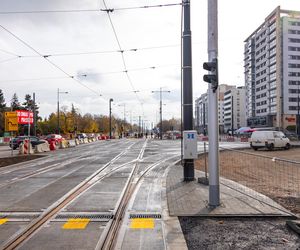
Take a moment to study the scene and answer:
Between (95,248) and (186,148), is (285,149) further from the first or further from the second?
(95,248)

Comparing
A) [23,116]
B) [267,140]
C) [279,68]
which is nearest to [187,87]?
[267,140]

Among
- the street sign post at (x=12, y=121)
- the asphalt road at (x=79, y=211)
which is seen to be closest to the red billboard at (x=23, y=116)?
the street sign post at (x=12, y=121)

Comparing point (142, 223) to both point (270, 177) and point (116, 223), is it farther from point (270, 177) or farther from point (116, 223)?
point (270, 177)

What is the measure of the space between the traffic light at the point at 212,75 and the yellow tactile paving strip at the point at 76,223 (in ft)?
13.3

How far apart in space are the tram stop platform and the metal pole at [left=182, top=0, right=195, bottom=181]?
1.13 m

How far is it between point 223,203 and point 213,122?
1.86 meters

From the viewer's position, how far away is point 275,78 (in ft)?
364

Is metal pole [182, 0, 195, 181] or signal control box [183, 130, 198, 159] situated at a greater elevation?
metal pole [182, 0, 195, 181]

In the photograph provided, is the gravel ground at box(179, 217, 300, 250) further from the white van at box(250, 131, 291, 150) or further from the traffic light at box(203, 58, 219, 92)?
the white van at box(250, 131, 291, 150)

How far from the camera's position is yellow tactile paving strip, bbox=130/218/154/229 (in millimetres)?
6523

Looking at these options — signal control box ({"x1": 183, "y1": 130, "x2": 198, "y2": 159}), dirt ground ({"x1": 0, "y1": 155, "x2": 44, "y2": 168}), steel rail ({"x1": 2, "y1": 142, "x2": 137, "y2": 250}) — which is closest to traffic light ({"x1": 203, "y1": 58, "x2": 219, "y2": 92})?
signal control box ({"x1": 183, "y1": 130, "x2": 198, "y2": 159})

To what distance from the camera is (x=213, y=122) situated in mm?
8398

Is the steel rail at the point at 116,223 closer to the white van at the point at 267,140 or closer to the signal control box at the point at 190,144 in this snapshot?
the signal control box at the point at 190,144

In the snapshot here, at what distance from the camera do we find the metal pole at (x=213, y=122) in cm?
813
